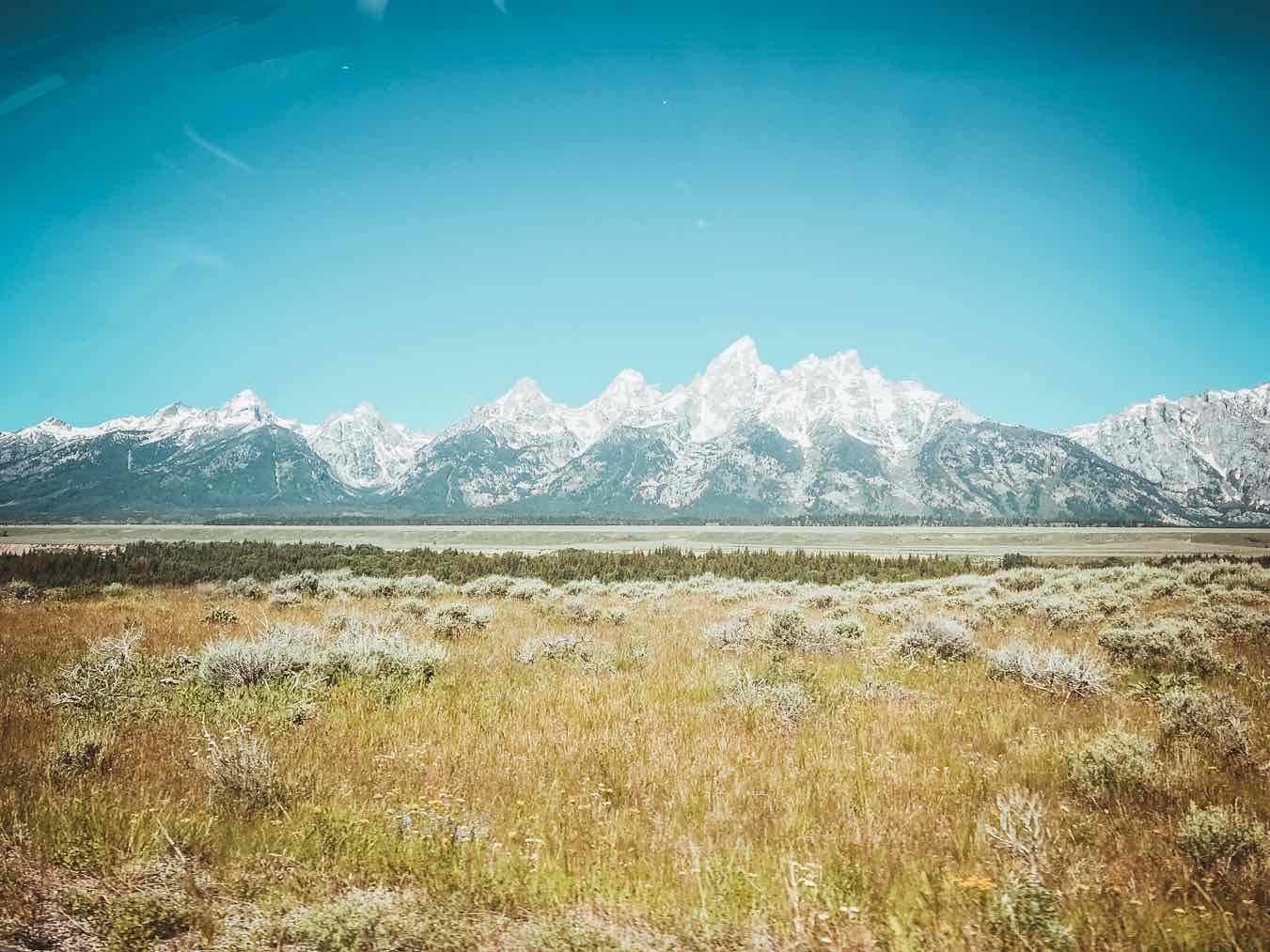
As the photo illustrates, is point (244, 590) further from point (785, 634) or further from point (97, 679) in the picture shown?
point (785, 634)

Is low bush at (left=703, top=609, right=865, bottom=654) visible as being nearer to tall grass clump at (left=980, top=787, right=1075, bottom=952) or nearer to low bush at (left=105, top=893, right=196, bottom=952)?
tall grass clump at (left=980, top=787, right=1075, bottom=952)

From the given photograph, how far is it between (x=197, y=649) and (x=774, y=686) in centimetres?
1188

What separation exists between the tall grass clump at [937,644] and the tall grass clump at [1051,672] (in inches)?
55.5

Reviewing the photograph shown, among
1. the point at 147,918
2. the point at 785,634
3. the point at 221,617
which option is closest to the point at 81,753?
the point at 147,918

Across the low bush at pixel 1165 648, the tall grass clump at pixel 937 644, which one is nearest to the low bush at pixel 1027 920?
the tall grass clump at pixel 937 644

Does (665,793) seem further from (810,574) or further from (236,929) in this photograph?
(810,574)

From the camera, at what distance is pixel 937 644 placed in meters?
11.4

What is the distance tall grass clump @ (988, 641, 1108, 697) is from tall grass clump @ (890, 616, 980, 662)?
1409 millimetres

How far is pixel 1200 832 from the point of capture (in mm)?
4039

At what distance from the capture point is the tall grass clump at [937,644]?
441 inches

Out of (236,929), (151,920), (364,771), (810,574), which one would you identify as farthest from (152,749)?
(810,574)

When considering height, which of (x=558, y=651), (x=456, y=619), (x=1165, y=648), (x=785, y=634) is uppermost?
(x=1165, y=648)

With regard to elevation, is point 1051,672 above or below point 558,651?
above

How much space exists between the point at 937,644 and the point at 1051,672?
2.82 m
